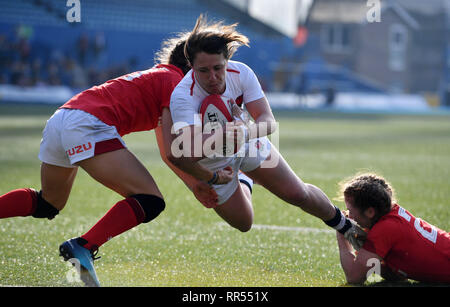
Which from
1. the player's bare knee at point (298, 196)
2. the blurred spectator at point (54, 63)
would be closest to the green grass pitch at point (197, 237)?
the player's bare knee at point (298, 196)

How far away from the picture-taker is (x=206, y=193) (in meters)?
3.88

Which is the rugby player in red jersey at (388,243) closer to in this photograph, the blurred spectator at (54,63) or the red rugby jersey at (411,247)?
the red rugby jersey at (411,247)

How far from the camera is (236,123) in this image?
365 cm

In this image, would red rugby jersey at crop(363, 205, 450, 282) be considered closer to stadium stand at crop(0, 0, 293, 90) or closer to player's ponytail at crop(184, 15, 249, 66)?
player's ponytail at crop(184, 15, 249, 66)

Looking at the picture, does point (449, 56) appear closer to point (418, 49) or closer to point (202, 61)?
point (418, 49)

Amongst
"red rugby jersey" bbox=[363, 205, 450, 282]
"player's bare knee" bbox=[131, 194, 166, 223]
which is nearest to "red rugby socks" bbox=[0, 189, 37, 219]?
"player's bare knee" bbox=[131, 194, 166, 223]

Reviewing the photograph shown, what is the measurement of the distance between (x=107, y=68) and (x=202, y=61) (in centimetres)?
2950

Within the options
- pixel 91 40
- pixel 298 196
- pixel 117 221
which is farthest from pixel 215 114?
pixel 91 40

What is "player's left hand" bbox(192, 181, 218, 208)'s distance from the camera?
3.83m

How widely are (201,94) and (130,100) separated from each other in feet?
1.58

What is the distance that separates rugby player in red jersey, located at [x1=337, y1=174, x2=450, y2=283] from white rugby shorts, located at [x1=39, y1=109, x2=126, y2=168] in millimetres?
1633

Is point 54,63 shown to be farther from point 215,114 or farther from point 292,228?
point 215,114

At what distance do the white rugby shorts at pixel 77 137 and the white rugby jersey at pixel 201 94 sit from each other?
0.45 meters
